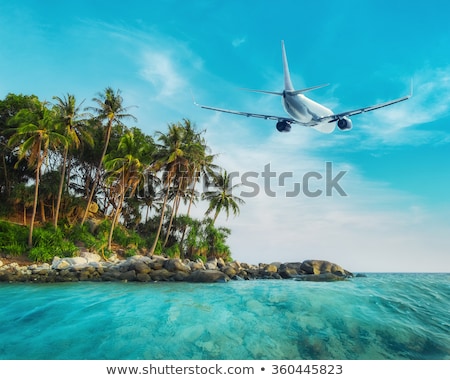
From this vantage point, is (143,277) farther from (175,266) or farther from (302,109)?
(302,109)

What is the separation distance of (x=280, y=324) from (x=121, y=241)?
29.2 meters

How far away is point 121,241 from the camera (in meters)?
36.7

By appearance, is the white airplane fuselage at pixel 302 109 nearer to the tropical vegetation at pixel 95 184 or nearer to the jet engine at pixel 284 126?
the jet engine at pixel 284 126

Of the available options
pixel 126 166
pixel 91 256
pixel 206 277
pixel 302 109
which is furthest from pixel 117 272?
pixel 302 109

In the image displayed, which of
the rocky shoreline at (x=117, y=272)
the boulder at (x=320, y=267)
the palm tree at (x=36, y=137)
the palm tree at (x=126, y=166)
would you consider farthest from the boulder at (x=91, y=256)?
the boulder at (x=320, y=267)

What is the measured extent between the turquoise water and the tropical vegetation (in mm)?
18904

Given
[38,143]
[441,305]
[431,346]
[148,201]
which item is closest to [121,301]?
[431,346]

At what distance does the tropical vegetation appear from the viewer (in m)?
30.8

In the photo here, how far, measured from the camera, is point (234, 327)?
10.2m

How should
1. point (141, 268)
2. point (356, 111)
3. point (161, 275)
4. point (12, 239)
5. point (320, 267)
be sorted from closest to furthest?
point (356, 111) < point (161, 275) < point (141, 268) < point (12, 239) < point (320, 267)

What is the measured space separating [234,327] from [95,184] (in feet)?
102

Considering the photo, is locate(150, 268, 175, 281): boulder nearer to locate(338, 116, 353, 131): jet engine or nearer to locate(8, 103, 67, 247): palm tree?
locate(8, 103, 67, 247): palm tree
